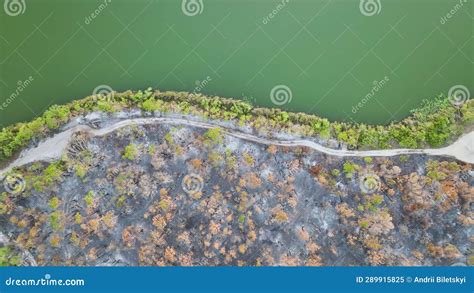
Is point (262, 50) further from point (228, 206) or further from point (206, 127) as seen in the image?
point (228, 206)

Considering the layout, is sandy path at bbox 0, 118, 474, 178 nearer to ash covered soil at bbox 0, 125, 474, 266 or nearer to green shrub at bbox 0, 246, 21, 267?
ash covered soil at bbox 0, 125, 474, 266

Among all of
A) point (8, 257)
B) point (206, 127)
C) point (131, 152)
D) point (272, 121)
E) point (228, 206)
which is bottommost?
point (8, 257)

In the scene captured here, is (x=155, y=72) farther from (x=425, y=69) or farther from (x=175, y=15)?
(x=425, y=69)

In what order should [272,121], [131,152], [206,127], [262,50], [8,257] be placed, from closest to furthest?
1. [8,257]
2. [131,152]
3. [206,127]
4. [272,121]
5. [262,50]

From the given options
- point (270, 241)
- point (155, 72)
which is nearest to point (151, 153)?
point (155, 72)

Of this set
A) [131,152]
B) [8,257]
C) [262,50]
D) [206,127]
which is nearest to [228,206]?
[206,127]

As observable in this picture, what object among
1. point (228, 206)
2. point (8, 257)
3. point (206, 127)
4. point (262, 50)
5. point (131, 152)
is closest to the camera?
point (8, 257)

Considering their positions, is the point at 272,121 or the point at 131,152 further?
the point at 272,121

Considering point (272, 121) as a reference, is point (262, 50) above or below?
above
